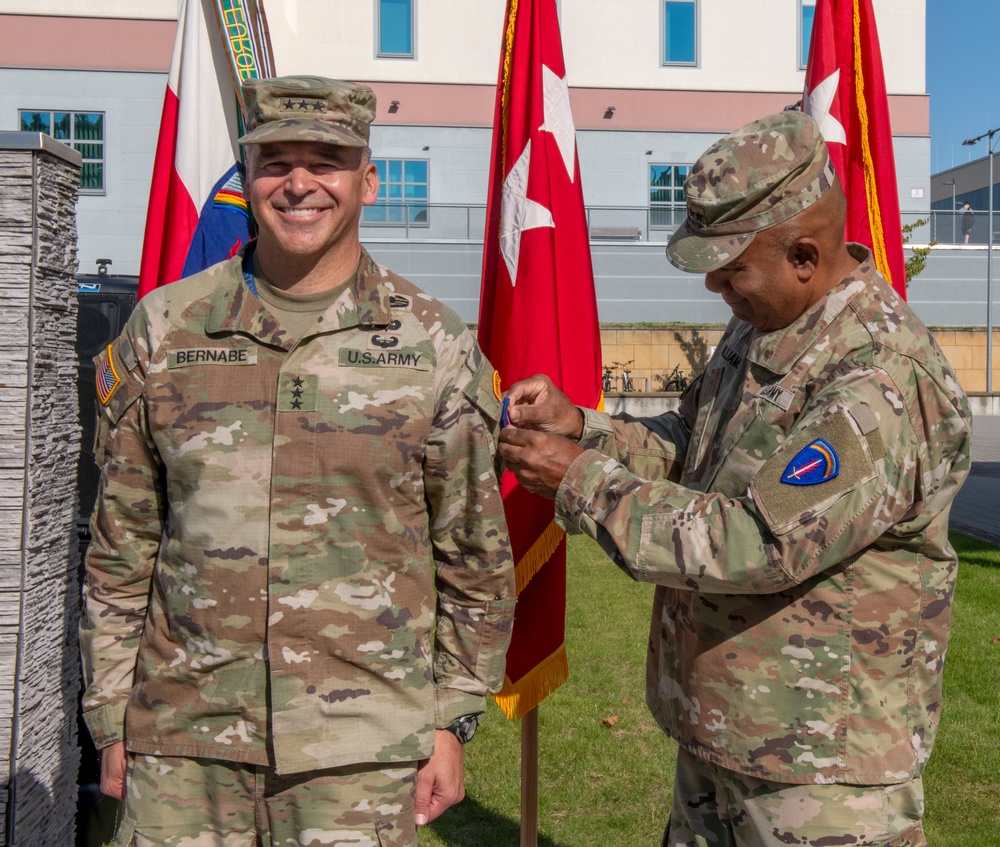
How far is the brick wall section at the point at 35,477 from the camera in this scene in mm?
2734

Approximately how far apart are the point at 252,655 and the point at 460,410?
2.16 ft

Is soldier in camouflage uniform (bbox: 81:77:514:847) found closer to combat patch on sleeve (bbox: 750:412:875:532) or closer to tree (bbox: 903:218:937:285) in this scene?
combat patch on sleeve (bbox: 750:412:875:532)

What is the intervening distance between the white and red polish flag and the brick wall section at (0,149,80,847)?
55 centimetres

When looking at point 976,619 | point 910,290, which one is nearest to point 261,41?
point 976,619

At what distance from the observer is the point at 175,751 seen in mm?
2027

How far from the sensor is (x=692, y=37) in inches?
958

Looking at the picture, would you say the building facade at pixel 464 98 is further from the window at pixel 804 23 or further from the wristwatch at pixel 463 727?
the wristwatch at pixel 463 727

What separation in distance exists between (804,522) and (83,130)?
2325 centimetres

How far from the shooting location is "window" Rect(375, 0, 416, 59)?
2342cm

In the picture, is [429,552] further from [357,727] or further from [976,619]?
[976,619]

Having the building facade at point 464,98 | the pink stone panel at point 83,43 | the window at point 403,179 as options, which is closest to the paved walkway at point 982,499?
the building facade at point 464,98

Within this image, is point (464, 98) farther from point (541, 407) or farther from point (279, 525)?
point (279, 525)

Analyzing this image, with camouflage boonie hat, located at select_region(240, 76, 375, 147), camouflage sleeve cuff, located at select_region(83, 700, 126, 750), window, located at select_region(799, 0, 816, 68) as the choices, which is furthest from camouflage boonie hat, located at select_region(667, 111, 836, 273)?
window, located at select_region(799, 0, 816, 68)

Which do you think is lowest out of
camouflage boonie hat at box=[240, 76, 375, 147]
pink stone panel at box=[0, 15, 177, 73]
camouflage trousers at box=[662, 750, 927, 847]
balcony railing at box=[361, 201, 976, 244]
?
camouflage trousers at box=[662, 750, 927, 847]
